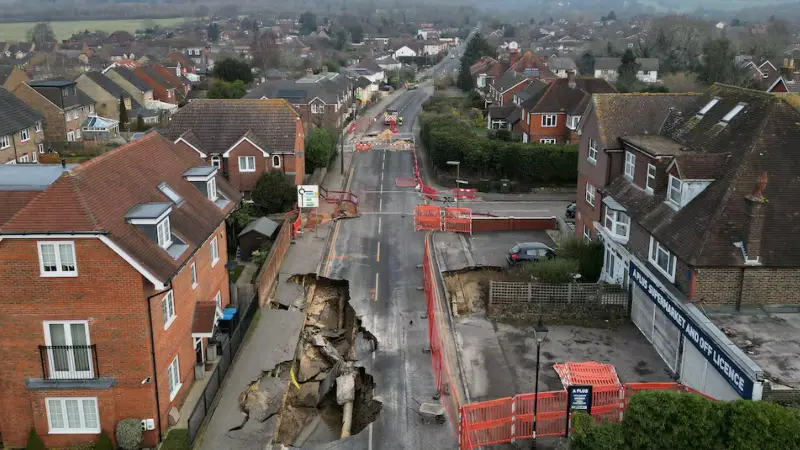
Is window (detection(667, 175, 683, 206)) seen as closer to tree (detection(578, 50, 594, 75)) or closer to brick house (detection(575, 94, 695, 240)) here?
brick house (detection(575, 94, 695, 240))

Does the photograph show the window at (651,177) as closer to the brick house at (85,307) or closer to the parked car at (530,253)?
the parked car at (530,253)

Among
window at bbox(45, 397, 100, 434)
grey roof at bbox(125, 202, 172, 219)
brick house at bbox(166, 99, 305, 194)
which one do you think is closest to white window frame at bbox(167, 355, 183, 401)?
window at bbox(45, 397, 100, 434)

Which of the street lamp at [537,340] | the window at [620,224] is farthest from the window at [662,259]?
the street lamp at [537,340]

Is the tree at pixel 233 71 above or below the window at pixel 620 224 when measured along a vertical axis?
above

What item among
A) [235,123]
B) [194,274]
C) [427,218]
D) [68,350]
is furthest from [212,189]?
[235,123]

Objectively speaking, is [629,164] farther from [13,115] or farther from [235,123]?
[13,115]
